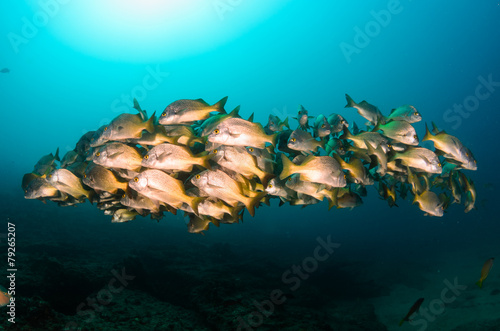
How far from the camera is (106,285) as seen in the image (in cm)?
673

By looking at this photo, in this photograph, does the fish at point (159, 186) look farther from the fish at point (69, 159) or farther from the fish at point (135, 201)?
the fish at point (69, 159)

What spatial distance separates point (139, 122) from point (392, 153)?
4409 millimetres

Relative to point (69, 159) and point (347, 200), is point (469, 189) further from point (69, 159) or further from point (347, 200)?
point (69, 159)

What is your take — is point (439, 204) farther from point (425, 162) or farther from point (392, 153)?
point (392, 153)

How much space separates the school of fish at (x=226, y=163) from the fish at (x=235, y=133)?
0.05 ft

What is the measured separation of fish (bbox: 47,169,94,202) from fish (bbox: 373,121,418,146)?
5.39m

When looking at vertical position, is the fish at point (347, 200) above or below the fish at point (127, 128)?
below

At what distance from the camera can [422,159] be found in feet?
14.6

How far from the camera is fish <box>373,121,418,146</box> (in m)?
4.46

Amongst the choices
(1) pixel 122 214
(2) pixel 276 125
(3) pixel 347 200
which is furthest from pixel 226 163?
(1) pixel 122 214

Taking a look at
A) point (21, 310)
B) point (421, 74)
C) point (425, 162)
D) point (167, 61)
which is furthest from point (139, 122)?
point (167, 61)

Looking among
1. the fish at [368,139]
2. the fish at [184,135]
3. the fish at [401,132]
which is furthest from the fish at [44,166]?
the fish at [401,132]

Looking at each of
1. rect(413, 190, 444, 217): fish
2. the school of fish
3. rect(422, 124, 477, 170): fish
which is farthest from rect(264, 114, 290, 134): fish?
rect(413, 190, 444, 217): fish

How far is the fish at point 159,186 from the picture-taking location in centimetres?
354
